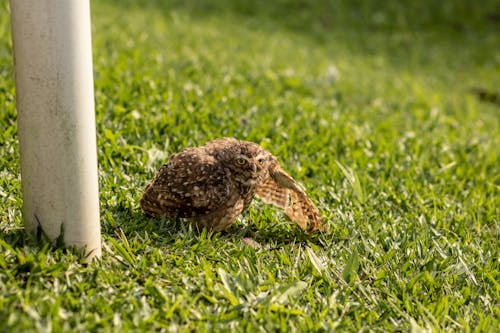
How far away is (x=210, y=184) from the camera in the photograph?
308 cm

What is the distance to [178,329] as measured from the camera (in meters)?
2.42

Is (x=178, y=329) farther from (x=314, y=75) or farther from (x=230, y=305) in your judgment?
(x=314, y=75)

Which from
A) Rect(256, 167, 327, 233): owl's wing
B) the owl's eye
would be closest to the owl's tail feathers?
Rect(256, 167, 327, 233): owl's wing

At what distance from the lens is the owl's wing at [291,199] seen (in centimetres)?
335

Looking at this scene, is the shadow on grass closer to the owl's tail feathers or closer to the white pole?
the owl's tail feathers

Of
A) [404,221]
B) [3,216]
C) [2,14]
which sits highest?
[2,14]

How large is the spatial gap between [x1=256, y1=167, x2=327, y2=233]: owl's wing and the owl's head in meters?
0.19

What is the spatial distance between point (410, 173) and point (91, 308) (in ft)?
9.49

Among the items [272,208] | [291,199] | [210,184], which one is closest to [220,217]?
[210,184]

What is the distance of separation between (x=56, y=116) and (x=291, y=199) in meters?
1.43

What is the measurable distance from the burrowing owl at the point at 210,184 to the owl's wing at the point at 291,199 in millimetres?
156

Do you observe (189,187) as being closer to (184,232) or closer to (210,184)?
(210,184)

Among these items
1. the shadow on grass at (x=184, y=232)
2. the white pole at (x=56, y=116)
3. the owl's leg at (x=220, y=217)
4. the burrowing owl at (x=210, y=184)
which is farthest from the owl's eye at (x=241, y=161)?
the white pole at (x=56, y=116)

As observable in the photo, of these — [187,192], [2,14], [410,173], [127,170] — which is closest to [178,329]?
[187,192]
